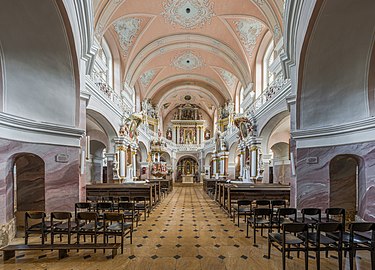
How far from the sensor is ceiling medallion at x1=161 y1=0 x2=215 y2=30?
12.2 meters

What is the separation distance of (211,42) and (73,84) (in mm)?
10871

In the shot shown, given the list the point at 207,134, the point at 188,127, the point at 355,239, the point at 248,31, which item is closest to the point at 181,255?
the point at 355,239

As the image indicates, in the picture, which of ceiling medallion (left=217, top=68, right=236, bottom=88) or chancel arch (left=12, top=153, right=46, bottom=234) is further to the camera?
ceiling medallion (left=217, top=68, right=236, bottom=88)

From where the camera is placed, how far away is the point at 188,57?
1844 cm

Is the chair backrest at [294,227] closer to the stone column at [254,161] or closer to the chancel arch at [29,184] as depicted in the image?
the chancel arch at [29,184]

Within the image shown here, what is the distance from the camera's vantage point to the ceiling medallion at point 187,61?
18.1 m

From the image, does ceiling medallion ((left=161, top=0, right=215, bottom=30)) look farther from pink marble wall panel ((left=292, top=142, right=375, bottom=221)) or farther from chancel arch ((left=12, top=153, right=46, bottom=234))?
chancel arch ((left=12, top=153, right=46, bottom=234))

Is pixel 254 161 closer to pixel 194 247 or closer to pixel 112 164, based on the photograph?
pixel 112 164

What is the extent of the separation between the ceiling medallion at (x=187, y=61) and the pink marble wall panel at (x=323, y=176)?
1339 cm

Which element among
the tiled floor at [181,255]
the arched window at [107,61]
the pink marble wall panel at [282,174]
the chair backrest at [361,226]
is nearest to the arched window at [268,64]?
the pink marble wall panel at [282,174]

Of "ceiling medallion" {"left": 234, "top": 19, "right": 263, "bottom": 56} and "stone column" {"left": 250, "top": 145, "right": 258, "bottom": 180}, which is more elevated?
"ceiling medallion" {"left": 234, "top": 19, "right": 263, "bottom": 56}

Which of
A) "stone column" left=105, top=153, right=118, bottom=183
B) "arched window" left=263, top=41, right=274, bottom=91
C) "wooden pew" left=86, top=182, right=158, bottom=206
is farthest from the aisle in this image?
"arched window" left=263, top=41, right=274, bottom=91

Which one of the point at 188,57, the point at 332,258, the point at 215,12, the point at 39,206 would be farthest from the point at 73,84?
the point at 188,57

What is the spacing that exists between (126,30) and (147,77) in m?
7.16
